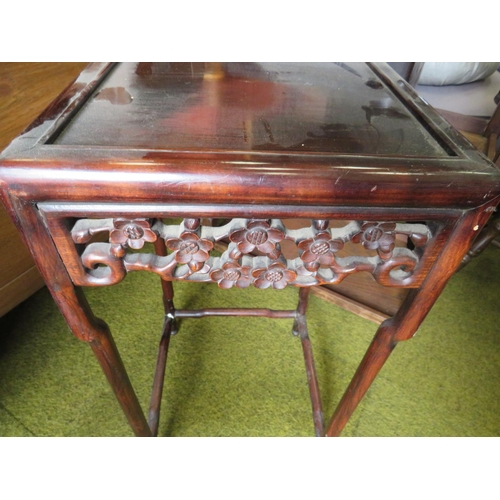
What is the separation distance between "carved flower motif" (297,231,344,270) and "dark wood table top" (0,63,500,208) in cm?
5

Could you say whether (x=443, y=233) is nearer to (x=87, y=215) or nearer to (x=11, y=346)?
(x=87, y=215)

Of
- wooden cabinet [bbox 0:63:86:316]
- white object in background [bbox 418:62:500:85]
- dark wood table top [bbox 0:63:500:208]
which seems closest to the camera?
dark wood table top [bbox 0:63:500:208]

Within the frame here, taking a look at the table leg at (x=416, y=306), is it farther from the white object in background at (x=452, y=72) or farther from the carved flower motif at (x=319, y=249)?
the white object in background at (x=452, y=72)

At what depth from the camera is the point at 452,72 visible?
110 cm

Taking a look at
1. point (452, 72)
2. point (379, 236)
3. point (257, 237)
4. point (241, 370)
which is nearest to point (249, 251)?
point (257, 237)

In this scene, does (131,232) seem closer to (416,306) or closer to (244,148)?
(244,148)

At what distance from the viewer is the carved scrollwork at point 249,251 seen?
363 millimetres

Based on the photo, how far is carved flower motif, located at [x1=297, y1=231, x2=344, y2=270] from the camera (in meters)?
0.37

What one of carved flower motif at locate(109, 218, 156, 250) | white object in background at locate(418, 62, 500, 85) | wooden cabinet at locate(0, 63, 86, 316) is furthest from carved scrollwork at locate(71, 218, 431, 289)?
white object in background at locate(418, 62, 500, 85)

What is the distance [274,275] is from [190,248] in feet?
0.31

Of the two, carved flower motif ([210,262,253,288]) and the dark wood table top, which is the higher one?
the dark wood table top

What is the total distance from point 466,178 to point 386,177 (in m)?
0.07

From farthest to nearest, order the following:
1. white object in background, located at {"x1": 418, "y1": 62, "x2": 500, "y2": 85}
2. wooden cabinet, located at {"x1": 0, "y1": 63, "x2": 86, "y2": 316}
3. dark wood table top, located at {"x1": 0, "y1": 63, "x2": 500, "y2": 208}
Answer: white object in background, located at {"x1": 418, "y1": 62, "x2": 500, "y2": 85} < wooden cabinet, located at {"x1": 0, "y1": 63, "x2": 86, "y2": 316} < dark wood table top, located at {"x1": 0, "y1": 63, "x2": 500, "y2": 208}

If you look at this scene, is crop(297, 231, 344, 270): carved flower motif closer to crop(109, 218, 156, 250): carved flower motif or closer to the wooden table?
the wooden table
